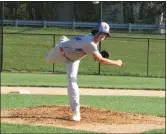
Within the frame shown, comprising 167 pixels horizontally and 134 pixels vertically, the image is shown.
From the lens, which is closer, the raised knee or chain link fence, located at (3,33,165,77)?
the raised knee

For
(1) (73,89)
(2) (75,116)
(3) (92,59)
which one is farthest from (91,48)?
(3) (92,59)

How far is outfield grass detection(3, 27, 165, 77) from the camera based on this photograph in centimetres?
2592

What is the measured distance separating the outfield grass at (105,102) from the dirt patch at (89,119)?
93 centimetres

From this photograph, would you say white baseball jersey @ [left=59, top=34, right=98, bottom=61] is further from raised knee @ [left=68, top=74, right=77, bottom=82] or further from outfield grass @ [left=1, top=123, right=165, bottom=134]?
outfield grass @ [left=1, top=123, right=165, bottom=134]

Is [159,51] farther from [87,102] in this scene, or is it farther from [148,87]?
[87,102]

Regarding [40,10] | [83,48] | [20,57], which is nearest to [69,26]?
[40,10]

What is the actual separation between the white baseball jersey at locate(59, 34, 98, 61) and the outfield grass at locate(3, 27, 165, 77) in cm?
1526

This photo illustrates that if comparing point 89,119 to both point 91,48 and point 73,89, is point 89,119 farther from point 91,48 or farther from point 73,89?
point 91,48

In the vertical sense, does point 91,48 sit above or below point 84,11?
below

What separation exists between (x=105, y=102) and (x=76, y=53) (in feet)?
14.1

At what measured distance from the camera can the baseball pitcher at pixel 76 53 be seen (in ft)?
29.6

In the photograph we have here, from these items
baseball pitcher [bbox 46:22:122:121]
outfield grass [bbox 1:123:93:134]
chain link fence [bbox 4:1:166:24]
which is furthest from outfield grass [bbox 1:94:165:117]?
chain link fence [bbox 4:1:166:24]

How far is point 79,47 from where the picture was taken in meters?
9.13

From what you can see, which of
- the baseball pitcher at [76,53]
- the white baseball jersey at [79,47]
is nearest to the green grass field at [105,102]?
the baseball pitcher at [76,53]
